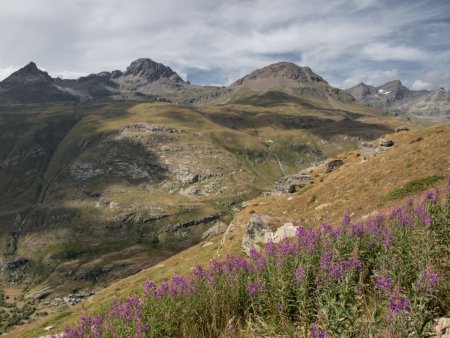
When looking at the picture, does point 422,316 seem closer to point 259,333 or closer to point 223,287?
point 259,333

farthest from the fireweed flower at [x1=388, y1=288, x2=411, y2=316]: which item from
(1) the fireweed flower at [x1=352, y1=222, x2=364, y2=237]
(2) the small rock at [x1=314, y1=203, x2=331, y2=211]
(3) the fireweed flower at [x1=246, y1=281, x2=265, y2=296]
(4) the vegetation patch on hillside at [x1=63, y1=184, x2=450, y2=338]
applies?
(2) the small rock at [x1=314, y1=203, x2=331, y2=211]

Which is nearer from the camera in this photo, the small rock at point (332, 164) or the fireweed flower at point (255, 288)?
the fireweed flower at point (255, 288)

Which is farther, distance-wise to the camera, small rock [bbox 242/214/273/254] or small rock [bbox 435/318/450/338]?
small rock [bbox 242/214/273/254]

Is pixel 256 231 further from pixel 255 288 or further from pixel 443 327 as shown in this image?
pixel 443 327

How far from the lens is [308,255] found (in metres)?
11.4

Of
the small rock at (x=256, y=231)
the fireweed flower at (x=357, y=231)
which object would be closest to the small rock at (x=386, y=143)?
the small rock at (x=256, y=231)

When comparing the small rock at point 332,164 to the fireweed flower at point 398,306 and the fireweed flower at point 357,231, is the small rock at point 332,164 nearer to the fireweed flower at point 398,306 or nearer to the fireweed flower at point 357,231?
the fireweed flower at point 357,231

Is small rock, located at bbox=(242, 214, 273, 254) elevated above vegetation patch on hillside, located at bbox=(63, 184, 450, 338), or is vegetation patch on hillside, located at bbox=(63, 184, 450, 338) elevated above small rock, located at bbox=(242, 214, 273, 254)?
vegetation patch on hillside, located at bbox=(63, 184, 450, 338)

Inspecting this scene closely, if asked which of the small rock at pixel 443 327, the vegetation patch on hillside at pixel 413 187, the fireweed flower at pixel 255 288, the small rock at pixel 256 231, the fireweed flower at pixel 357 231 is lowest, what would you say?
the small rock at pixel 256 231

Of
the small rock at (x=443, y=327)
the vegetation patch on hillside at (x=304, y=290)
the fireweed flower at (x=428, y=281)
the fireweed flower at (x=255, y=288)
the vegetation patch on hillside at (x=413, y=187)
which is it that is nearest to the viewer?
the fireweed flower at (x=428, y=281)

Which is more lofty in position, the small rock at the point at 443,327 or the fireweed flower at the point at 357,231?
the fireweed flower at the point at 357,231

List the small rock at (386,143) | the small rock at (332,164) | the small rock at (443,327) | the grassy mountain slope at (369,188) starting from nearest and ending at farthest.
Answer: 1. the small rock at (443,327)
2. the grassy mountain slope at (369,188)
3. the small rock at (386,143)
4. the small rock at (332,164)

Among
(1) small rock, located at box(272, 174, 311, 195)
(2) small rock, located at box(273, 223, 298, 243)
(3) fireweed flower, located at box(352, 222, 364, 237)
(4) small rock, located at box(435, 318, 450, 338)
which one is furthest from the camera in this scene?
(1) small rock, located at box(272, 174, 311, 195)

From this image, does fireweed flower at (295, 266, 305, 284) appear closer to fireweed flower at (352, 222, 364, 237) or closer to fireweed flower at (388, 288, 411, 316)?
fireweed flower at (388, 288, 411, 316)
